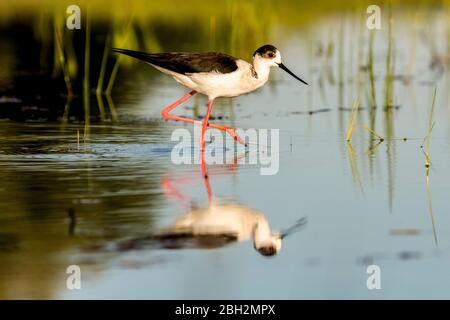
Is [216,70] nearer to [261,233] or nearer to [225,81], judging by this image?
[225,81]

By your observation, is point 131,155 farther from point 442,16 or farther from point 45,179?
point 442,16

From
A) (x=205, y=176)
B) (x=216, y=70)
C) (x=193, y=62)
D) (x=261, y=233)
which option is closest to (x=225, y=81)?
(x=216, y=70)

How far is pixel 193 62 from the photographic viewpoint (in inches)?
407

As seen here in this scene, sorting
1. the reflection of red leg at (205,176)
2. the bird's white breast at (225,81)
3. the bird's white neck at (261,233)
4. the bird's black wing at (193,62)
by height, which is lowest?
the bird's white neck at (261,233)

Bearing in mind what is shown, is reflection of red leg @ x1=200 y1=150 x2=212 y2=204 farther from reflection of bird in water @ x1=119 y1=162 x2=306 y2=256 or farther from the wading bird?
the wading bird

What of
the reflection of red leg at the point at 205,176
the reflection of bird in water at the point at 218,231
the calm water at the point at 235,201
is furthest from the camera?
the reflection of red leg at the point at 205,176

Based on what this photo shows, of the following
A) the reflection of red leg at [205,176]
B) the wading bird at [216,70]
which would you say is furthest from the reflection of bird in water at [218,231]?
the wading bird at [216,70]

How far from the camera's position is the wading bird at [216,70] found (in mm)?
10289

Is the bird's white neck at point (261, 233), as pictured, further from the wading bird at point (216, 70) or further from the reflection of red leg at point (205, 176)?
the wading bird at point (216, 70)

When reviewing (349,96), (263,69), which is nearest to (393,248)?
(263,69)

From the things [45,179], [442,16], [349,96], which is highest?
[442,16]

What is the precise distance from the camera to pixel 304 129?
429 inches

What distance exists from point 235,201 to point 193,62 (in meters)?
3.07

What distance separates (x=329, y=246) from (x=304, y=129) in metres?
4.59
